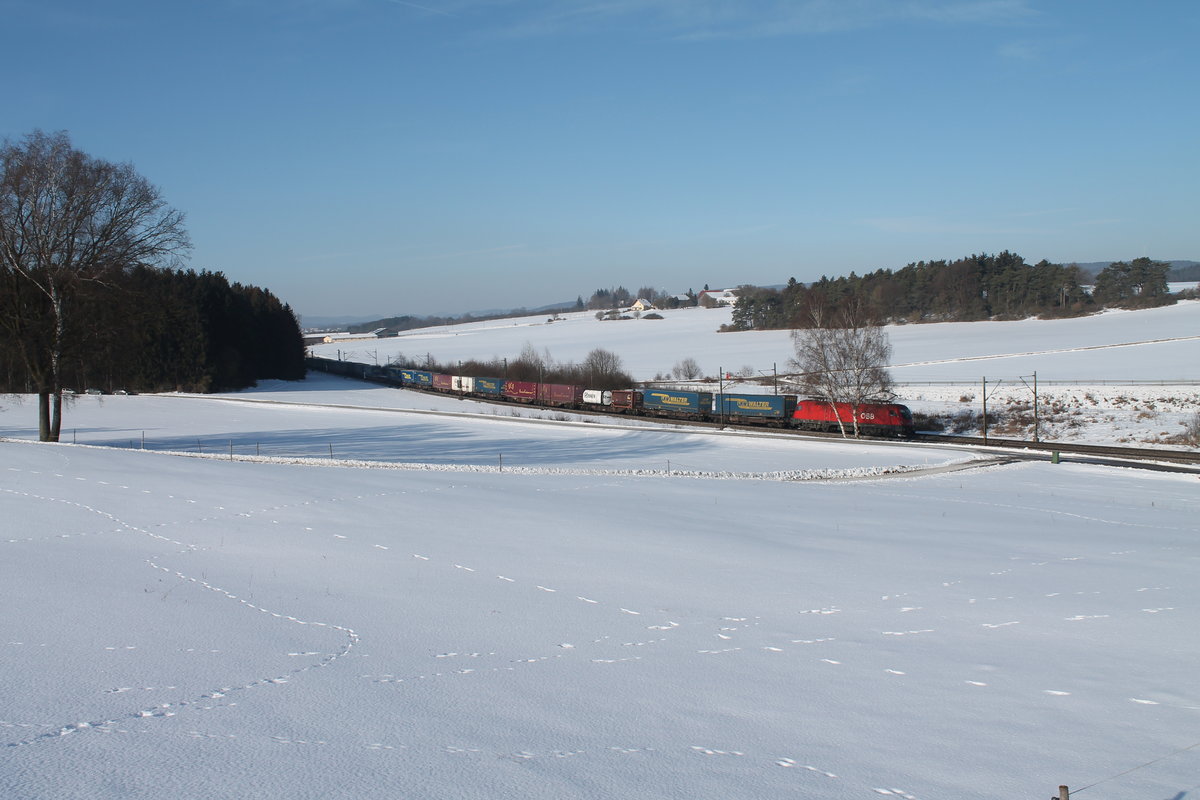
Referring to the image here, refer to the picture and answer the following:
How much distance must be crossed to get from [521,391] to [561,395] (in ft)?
21.2

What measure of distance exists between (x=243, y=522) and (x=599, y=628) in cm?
915

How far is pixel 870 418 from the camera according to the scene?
52750 mm

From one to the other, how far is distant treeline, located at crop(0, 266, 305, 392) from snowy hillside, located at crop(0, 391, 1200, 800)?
15513mm

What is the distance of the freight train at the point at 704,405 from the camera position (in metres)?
53.0

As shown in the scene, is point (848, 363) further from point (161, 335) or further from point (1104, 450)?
point (161, 335)

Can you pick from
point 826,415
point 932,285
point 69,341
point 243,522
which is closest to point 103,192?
point 69,341

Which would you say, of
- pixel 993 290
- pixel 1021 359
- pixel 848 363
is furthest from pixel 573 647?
pixel 993 290

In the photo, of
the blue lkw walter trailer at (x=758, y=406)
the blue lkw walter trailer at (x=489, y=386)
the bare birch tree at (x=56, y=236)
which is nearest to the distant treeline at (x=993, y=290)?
the blue lkw walter trailer at (x=489, y=386)

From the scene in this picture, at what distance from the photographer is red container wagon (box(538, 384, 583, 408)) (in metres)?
72.6

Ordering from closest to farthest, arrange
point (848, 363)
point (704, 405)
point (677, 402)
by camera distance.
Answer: point (848, 363)
point (704, 405)
point (677, 402)

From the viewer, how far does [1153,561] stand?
1526 cm

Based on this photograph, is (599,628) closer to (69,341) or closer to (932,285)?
(69,341)

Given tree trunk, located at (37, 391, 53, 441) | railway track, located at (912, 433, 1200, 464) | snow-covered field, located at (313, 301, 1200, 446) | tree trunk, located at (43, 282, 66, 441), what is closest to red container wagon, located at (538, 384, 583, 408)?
snow-covered field, located at (313, 301, 1200, 446)

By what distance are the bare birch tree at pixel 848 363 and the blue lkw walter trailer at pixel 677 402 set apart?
27.3 feet
